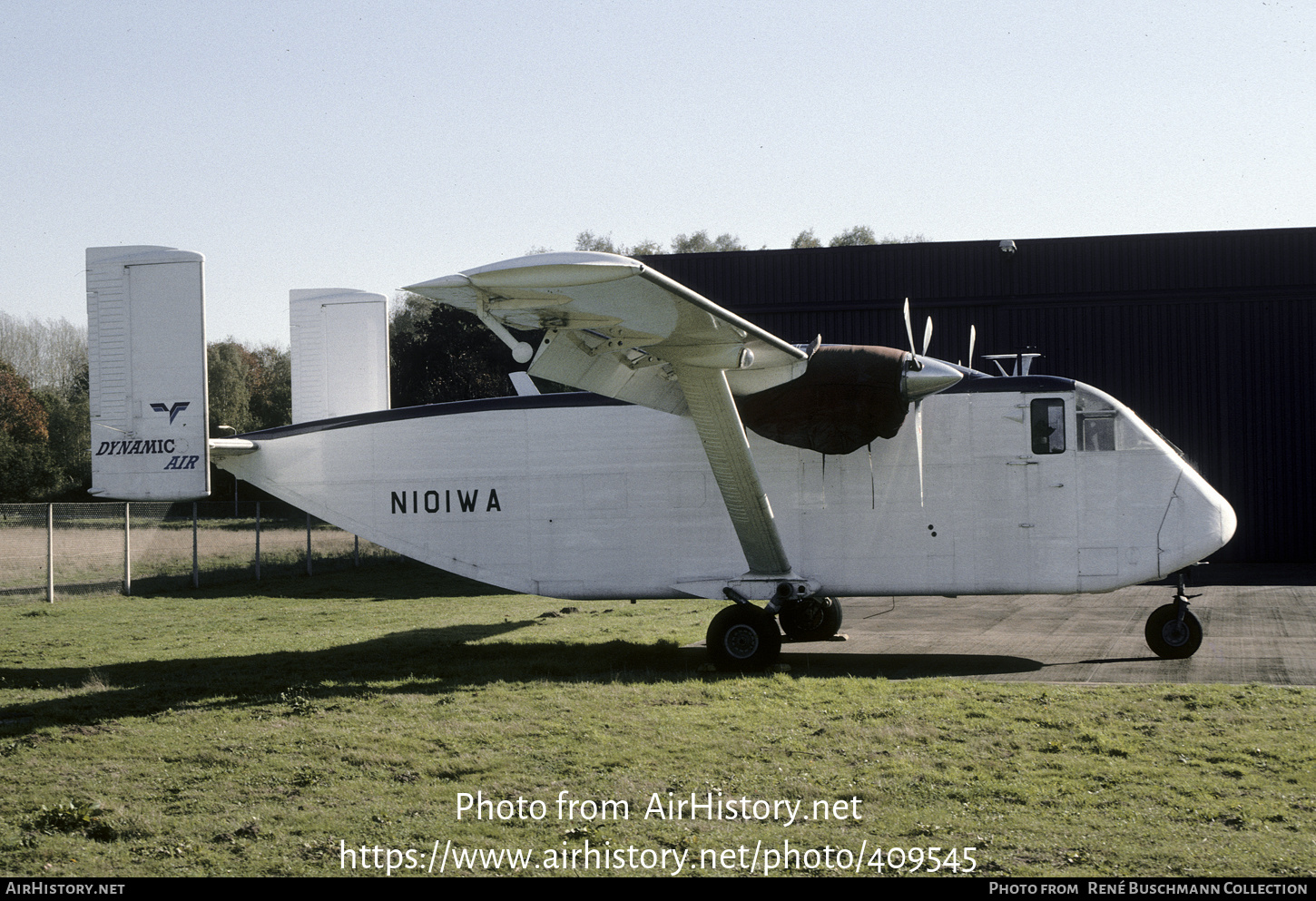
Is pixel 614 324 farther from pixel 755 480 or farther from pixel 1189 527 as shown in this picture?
pixel 1189 527

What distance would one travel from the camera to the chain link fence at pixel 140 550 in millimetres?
19844

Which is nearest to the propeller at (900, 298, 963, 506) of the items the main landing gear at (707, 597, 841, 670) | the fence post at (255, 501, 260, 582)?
the main landing gear at (707, 597, 841, 670)

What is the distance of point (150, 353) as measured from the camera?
1220 centimetres

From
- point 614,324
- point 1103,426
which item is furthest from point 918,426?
point 614,324

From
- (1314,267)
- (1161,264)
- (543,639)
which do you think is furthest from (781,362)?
(1314,267)

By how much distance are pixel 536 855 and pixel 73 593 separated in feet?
59.8

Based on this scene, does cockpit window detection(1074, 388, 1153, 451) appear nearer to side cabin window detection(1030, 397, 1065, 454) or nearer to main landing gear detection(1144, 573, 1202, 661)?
side cabin window detection(1030, 397, 1065, 454)

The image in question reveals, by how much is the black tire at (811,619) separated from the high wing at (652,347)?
801mm

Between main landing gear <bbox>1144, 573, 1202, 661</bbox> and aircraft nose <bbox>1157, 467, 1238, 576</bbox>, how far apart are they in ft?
1.68

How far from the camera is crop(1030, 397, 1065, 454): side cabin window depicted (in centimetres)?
1163

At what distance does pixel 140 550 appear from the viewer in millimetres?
22281
